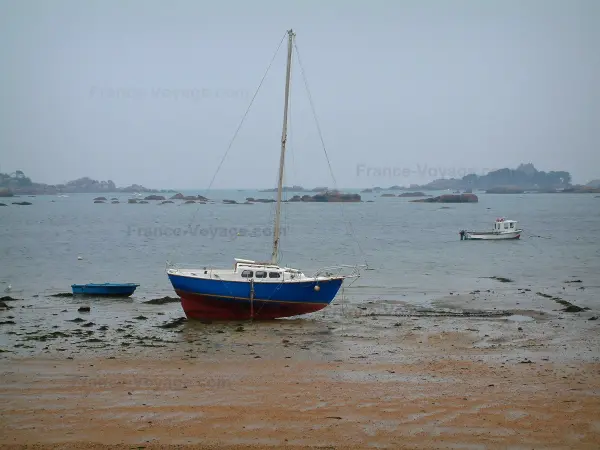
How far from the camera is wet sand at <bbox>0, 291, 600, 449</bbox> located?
14.0 m

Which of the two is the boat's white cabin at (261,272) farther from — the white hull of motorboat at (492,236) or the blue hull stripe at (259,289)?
the white hull of motorboat at (492,236)

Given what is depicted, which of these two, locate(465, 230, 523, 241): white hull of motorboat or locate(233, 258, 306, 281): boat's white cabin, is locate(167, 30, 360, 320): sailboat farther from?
locate(465, 230, 523, 241): white hull of motorboat

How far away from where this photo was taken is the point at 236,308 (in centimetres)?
2808

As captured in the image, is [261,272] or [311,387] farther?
[261,272]

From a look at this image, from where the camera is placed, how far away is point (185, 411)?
612 inches

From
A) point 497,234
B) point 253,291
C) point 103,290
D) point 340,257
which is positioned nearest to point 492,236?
point 497,234

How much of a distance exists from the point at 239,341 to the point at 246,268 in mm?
4113

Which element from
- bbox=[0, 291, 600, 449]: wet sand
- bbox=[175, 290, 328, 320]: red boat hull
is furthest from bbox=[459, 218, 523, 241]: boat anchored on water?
bbox=[175, 290, 328, 320]: red boat hull

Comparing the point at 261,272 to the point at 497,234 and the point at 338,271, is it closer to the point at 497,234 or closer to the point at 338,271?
the point at 338,271

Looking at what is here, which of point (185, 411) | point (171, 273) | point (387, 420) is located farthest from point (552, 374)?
point (171, 273)

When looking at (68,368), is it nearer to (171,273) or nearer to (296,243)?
(171,273)

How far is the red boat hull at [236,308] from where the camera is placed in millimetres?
27969

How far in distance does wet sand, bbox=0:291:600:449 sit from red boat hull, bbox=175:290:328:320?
2.76ft

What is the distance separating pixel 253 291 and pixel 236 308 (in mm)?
1068
